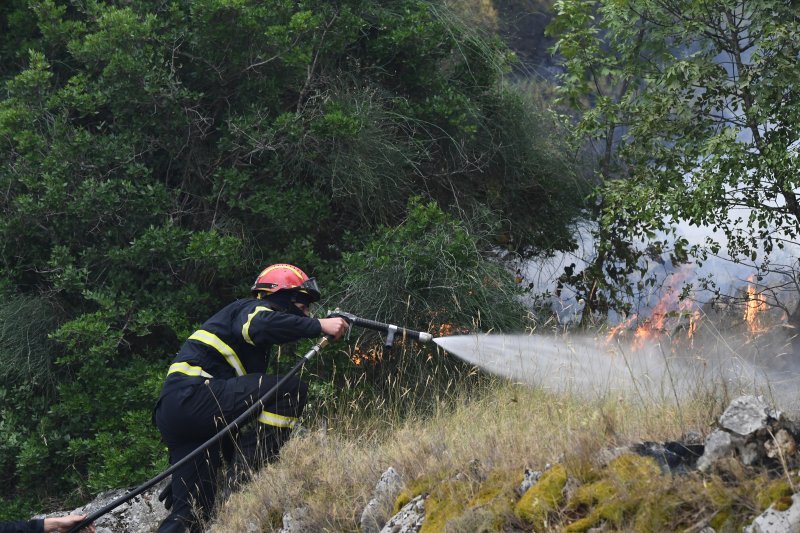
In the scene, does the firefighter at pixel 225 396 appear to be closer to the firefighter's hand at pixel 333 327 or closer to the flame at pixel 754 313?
the firefighter's hand at pixel 333 327

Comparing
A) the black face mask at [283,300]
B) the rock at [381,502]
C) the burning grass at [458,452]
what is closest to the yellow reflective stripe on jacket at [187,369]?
the black face mask at [283,300]

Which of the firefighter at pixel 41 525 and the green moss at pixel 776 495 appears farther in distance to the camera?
the firefighter at pixel 41 525

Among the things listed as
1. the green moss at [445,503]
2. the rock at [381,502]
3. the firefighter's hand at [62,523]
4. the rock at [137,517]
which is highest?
the green moss at [445,503]

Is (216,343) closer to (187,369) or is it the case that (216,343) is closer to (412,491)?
(187,369)

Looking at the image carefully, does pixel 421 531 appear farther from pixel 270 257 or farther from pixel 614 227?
pixel 614 227

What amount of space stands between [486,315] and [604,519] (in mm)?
4354

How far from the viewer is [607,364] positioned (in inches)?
285

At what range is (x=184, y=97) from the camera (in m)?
9.49

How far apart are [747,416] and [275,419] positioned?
299 centimetres

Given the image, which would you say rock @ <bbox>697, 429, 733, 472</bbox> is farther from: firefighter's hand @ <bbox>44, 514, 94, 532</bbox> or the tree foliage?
the tree foliage

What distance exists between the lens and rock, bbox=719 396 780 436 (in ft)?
14.0

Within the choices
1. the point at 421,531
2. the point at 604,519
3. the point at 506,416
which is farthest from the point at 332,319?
the point at 604,519

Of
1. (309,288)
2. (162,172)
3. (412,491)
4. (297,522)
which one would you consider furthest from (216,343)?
(162,172)

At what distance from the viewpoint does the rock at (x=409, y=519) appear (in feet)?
15.9
